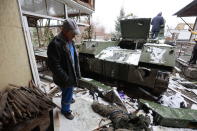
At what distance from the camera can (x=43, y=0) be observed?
3756mm

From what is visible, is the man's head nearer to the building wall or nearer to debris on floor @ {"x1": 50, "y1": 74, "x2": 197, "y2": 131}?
the building wall

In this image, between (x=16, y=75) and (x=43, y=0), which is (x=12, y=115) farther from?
(x=43, y=0)

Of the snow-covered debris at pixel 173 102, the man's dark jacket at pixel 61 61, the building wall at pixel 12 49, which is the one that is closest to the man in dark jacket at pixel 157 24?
the snow-covered debris at pixel 173 102

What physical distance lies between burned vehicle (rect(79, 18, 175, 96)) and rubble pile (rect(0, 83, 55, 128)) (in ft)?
7.30

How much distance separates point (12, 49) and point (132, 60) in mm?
2802

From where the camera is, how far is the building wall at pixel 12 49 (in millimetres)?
1892

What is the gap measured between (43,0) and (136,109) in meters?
4.16

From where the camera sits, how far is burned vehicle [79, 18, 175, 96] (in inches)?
121

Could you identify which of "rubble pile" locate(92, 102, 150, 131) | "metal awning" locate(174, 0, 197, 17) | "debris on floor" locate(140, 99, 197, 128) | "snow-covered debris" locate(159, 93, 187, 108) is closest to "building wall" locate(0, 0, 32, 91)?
"rubble pile" locate(92, 102, 150, 131)

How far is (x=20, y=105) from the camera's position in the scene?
1.71 m

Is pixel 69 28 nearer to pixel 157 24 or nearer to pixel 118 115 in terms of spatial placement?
pixel 118 115

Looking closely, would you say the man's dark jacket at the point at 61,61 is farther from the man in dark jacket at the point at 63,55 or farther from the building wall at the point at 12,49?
the building wall at the point at 12,49

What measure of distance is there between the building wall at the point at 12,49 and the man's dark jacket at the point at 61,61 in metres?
0.76

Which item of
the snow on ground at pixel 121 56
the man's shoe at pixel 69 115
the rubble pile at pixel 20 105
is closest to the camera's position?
the rubble pile at pixel 20 105
